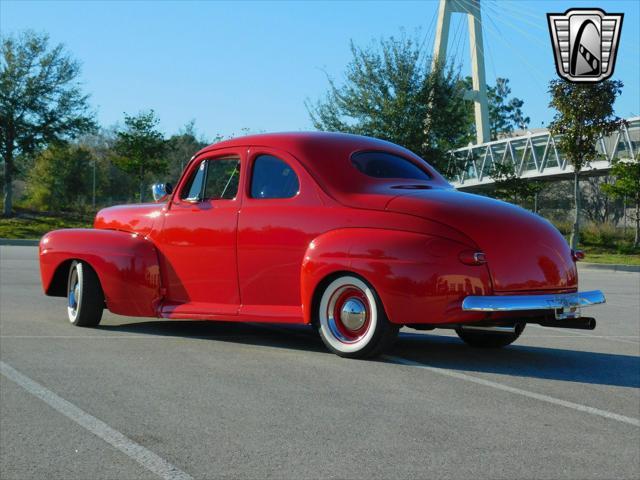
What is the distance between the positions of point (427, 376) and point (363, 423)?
60.2 inches

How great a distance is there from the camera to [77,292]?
9.03 metres

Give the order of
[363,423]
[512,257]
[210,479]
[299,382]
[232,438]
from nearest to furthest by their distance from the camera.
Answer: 1. [210,479]
2. [232,438]
3. [363,423]
4. [299,382]
5. [512,257]

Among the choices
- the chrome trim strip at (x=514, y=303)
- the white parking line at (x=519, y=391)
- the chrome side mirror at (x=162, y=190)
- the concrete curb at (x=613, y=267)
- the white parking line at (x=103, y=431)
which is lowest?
the concrete curb at (x=613, y=267)

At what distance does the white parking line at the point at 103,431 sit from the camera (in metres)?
4.30

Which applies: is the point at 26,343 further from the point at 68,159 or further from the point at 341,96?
the point at 68,159

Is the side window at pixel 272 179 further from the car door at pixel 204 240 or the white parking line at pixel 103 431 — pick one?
the white parking line at pixel 103 431

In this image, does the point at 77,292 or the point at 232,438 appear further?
the point at 77,292

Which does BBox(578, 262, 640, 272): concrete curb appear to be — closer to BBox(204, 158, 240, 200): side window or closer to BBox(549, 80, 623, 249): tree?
BBox(549, 80, 623, 249): tree

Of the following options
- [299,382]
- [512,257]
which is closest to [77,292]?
[299,382]

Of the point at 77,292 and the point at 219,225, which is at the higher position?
the point at 219,225

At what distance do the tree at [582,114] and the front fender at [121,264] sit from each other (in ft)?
95.9

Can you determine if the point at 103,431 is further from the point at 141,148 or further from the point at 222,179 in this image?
the point at 141,148

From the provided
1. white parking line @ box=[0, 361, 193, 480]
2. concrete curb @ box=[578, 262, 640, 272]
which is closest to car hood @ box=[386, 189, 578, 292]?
white parking line @ box=[0, 361, 193, 480]

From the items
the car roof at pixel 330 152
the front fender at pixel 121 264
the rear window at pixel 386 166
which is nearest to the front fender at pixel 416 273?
the car roof at pixel 330 152
